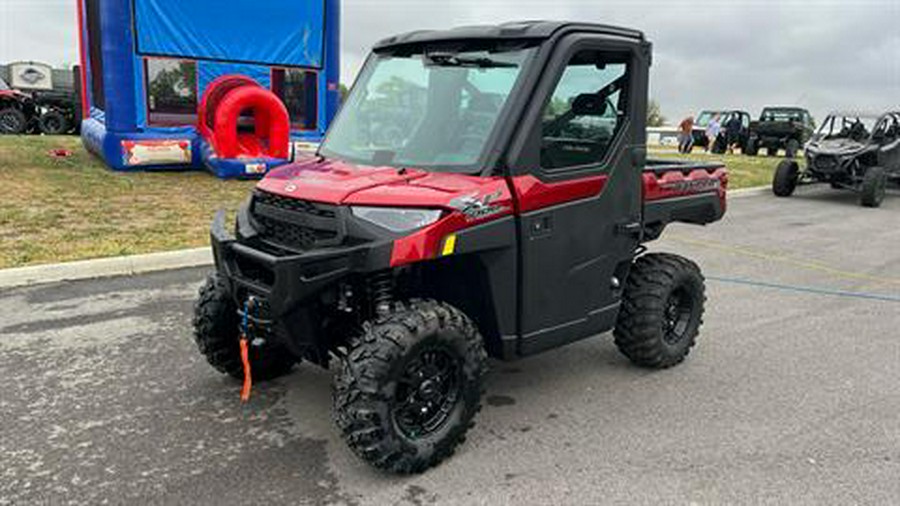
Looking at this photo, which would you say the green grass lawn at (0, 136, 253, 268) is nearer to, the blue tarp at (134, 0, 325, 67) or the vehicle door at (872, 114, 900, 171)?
the blue tarp at (134, 0, 325, 67)

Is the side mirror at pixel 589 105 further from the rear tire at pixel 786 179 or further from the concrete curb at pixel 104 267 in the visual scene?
the rear tire at pixel 786 179

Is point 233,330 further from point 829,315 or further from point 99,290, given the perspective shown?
point 829,315

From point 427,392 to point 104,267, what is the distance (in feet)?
15.6

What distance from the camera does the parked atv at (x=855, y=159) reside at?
1459 centimetres

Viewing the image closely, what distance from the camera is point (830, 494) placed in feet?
11.0

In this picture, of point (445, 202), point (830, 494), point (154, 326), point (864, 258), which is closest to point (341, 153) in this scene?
point (445, 202)

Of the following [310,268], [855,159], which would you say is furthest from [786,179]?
[310,268]

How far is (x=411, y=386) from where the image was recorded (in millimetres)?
3424

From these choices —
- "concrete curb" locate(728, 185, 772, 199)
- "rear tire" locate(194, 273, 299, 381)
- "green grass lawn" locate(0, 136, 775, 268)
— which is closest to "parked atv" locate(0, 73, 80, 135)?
"green grass lawn" locate(0, 136, 775, 268)

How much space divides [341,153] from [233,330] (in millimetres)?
1213

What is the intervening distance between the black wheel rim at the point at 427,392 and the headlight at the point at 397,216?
58 cm

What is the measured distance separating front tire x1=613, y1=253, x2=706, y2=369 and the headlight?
185 cm

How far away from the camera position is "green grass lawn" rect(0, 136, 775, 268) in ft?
25.1

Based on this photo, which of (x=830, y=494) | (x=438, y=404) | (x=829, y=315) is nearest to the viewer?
(x=830, y=494)
